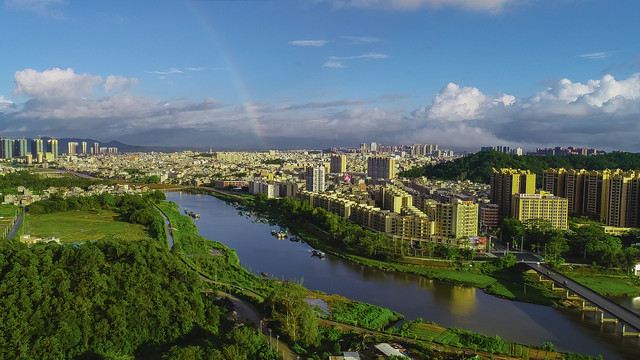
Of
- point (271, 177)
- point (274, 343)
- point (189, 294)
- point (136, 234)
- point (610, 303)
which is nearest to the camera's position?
point (274, 343)

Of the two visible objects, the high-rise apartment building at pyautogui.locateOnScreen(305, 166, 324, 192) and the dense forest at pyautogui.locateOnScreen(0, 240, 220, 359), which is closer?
the dense forest at pyautogui.locateOnScreen(0, 240, 220, 359)

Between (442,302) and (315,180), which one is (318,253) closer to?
(442,302)

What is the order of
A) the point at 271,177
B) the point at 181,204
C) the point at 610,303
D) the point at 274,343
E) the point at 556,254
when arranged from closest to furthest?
the point at 274,343 → the point at 610,303 → the point at 556,254 → the point at 181,204 → the point at 271,177

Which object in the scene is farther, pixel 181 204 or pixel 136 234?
pixel 181 204

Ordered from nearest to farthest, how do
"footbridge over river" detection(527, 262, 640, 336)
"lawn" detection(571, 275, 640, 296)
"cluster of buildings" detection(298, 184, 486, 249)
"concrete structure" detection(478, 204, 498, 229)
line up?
"footbridge over river" detection(527, 262, 640, 336), "lawn" detection(571, 275, 640, 296), "cluster of buildings" detection(298, 184, 486, 249), "concrete structure" detection(478, 204, 498, 229)

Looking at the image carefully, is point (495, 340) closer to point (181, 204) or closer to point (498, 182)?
point (498, 182)

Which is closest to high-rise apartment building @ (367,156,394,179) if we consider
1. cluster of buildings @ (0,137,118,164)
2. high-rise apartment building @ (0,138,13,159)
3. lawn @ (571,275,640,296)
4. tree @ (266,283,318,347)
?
lawn @ (571,275,640,296)

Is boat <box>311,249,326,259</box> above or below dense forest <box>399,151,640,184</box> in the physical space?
below

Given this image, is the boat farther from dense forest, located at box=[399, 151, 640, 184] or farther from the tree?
dense forest, located at box=[399, 151, 640, 184]

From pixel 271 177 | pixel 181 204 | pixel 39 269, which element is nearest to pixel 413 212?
pixel 39 269
